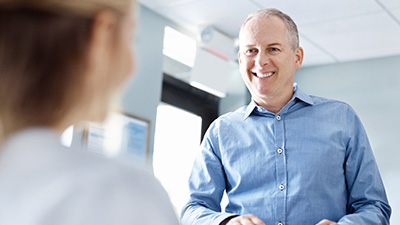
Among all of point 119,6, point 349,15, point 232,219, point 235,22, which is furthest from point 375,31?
point 119,6

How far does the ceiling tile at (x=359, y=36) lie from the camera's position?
12.6 feet

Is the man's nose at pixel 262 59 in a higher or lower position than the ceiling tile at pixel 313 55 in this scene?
lower

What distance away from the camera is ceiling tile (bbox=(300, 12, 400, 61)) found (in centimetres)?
384

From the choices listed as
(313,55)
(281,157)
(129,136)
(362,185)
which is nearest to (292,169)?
(281,157)

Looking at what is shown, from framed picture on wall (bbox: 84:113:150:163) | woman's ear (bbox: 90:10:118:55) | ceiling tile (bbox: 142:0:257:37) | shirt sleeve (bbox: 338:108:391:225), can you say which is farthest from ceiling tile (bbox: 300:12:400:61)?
woman's ear (bbox: 90:10:118:55)

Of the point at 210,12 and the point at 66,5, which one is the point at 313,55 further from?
the point at 66,5

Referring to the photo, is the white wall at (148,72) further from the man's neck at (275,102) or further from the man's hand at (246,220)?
the man's hand at (246,220)

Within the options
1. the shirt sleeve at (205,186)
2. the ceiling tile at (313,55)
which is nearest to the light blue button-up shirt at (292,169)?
the shirt sleeve at (205,186)

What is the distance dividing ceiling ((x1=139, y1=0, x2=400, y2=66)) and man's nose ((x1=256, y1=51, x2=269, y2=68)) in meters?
2.01

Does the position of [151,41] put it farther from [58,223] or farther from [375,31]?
[58,223]

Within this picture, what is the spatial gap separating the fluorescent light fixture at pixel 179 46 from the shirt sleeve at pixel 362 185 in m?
2.71

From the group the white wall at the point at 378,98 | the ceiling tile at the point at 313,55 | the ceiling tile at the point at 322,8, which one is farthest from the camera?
the white wall at the point at 378,98

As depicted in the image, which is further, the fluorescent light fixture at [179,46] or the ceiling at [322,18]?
the fluorescent light fixture at [179,46]

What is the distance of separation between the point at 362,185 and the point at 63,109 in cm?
113
